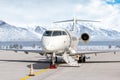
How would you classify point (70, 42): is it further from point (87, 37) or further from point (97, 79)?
point (97, 79)

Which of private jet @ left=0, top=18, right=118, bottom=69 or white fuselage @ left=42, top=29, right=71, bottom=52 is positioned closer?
white fuselage @ left=42, top=29, right=71, bottom=52

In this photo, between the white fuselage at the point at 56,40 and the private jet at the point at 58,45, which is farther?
the private jet at the point at 58,45

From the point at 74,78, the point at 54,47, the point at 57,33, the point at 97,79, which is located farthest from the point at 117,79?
the point at 57,33

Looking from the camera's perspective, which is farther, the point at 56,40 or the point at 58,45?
the point at 56,40

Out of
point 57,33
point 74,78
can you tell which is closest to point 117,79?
point 74,78

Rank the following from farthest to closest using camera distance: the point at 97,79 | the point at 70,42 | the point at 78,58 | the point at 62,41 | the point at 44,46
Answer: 1. the point at 78,58
2. the point at 70,42
3. the point at 62,41
4. the point at 44,46
5. the point at 97,79

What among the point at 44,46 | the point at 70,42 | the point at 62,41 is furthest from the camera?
the point at 70,42

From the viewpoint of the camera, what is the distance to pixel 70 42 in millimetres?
27766

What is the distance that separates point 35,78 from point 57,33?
8.99 meters

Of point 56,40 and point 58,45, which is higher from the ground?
point 56,40

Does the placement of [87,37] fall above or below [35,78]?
above

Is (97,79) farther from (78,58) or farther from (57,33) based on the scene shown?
(78,58)

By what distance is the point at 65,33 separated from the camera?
26.6 meters

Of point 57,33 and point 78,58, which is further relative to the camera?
point 78,58
